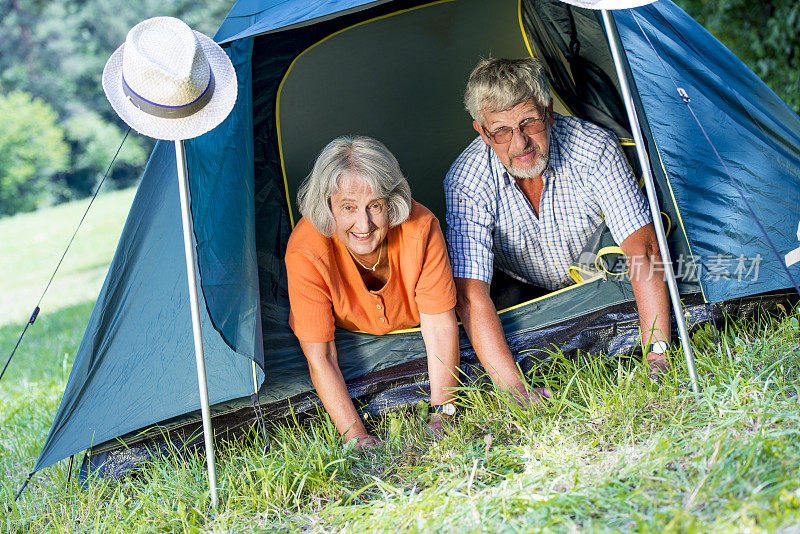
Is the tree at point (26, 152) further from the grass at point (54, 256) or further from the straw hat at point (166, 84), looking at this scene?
the straw hat at point (166, 84)

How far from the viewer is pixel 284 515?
1936 millimetres

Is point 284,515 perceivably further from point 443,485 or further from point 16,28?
point 16,28

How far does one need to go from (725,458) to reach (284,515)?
1064mm

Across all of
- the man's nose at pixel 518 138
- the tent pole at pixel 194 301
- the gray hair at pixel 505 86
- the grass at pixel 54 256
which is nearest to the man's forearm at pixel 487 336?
the man's nose at pixel 518 138

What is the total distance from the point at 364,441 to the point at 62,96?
17174 millimetres

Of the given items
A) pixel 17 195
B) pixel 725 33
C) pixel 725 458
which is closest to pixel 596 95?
pixel 725 458

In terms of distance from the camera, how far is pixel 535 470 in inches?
74.0

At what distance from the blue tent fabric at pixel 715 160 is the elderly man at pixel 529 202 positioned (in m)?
0.16

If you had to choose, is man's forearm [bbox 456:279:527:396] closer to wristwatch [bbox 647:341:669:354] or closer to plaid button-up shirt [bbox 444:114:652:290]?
plaid button-up shirt [bbox 444:114:652:290]

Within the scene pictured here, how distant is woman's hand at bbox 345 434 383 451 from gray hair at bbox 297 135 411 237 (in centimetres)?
61

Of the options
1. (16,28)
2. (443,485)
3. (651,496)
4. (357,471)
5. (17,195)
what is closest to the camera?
(651,496)

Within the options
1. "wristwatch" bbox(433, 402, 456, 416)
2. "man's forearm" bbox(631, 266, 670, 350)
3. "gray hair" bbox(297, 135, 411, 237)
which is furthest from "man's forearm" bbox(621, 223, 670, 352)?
"gray hair" bbox(297, 135, 411, 237)

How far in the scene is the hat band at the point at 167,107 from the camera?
1821 mm

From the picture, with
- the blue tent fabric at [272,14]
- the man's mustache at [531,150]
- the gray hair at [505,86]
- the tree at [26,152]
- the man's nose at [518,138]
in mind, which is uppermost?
the tree at [26,152]
